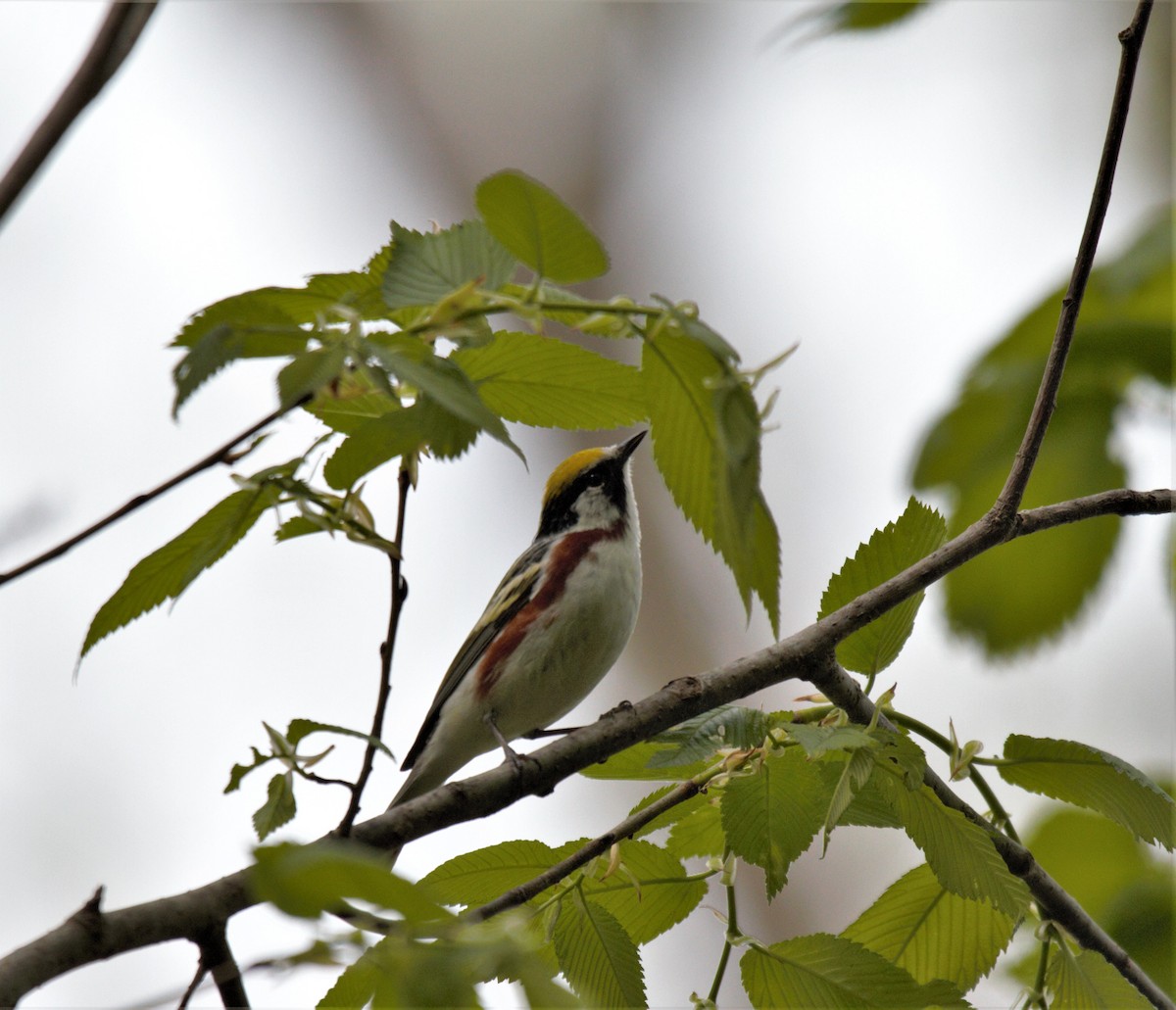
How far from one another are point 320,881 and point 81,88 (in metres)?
0.79

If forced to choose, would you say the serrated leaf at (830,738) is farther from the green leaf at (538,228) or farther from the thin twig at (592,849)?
the green leaf at (538,228)

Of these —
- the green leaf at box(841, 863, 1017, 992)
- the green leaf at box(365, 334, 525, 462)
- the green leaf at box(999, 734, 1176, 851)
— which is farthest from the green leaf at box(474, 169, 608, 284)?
the green leaf at box(841, 863, 1017, 992)

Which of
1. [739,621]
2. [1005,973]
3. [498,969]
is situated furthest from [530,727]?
[739,621]

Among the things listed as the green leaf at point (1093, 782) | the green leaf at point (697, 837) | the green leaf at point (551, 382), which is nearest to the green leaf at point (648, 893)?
the green leaf at point (697, 837)

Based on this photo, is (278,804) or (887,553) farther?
(887,553)

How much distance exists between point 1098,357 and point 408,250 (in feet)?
5.20

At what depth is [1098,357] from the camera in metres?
2.37

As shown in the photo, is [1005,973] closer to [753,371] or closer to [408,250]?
[753,371]

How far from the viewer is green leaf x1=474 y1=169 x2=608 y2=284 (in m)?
1.28

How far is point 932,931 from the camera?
6.41 feet

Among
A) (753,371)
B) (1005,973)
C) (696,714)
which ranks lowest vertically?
(1005,973)

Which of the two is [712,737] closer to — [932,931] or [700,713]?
[700,713]

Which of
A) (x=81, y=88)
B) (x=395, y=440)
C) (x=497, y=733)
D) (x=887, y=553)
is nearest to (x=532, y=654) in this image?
(x=497, y=733)

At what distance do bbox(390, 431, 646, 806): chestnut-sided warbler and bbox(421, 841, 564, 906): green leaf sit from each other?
140 cm
